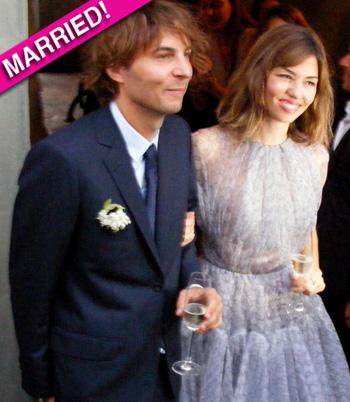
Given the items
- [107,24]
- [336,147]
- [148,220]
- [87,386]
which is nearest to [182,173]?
[148,220]

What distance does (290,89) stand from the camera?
8.00 feet

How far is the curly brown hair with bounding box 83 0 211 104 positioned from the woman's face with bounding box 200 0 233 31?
6.74 ft

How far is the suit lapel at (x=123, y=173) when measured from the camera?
1859 mm

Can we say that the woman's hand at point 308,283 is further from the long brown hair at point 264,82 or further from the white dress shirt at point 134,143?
the white dress shirt at point 134,143

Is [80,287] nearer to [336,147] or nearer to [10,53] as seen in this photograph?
A: [10,53]

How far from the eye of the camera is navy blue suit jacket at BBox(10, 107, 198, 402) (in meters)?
1.77

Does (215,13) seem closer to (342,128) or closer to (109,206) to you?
(342,128)

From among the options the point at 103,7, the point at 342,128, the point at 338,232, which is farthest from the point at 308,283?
the point at 103,7

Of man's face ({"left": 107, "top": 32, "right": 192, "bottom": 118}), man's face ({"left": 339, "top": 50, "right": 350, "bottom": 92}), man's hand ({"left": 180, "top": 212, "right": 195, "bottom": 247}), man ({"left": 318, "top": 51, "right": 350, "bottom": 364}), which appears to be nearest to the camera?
man's face ({"left": 107, "top": 32, "right": 192, "bottom": 118})

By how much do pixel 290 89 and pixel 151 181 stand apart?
782 millimetres

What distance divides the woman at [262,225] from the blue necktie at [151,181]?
1.62ft

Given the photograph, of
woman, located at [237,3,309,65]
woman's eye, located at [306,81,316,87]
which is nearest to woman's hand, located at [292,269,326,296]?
woman's eye, located at [306,81,316,87]

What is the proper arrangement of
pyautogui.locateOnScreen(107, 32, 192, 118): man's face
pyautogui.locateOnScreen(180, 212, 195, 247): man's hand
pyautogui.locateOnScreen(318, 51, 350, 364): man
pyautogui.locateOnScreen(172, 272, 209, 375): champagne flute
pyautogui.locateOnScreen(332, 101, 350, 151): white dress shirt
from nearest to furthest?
pyautogui.locateOnScreen(107, 32, 192, 118): man's face, pyautogui.locateOnScreen(172, 272, 209, 375): champagne flute, pyautogui.locateOnScreen(180, 212, 195, 247): man's hand, pyautogui.locateOnScreen(318, 51, 350, 364): man, pyautogui.locateOnScreen(332, 101, 350, 151): white dress shirt

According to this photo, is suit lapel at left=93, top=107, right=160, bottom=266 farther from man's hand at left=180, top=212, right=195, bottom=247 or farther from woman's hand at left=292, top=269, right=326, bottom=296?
woman's hand at left=292, top=269, right=326, bottom=296
